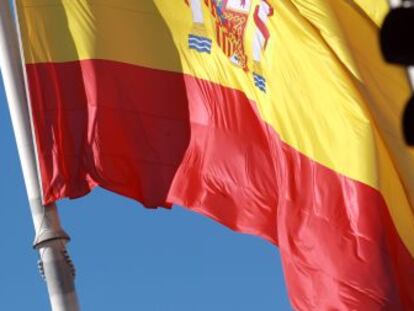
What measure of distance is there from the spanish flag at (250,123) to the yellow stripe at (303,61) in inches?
0.5

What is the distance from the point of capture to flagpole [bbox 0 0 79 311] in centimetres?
980

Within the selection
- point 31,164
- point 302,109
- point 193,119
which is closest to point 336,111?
point 302,109

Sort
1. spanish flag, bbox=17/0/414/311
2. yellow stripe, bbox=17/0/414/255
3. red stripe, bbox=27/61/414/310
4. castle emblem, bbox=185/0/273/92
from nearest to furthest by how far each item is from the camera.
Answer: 1. red stripe, bbox=27/61/414/310
2. spanish flag, bbox=17/0/414/311
3. yellow stripe, bbox=17/0/414/255
4. castle emblem, bbox=185/0/273/92

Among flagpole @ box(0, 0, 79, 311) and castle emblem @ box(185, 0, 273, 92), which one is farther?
castle emblem @ box(185, 0, 273, 92)

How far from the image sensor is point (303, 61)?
33.5ft

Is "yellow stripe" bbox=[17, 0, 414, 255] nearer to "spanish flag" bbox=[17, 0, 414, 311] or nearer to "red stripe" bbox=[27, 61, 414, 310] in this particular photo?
"spanish flag" bbox=[17, 0, 414, 311]

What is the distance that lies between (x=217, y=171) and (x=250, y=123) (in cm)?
57

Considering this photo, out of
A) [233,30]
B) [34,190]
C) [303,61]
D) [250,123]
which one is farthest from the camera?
[250,123]

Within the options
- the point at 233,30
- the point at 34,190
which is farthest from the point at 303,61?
the point at 34,190

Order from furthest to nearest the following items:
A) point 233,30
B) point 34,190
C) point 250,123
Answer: point 250,123 → point 233,30 → point 34,190

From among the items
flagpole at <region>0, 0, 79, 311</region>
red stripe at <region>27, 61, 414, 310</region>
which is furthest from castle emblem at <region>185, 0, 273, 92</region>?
flagpole at <region>0, 0, 79, 311</region>

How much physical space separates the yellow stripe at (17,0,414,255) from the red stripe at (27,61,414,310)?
0.45ft

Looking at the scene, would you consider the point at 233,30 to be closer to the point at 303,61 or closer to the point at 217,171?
the point at 303,61

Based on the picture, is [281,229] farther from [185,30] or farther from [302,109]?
[185,30]
